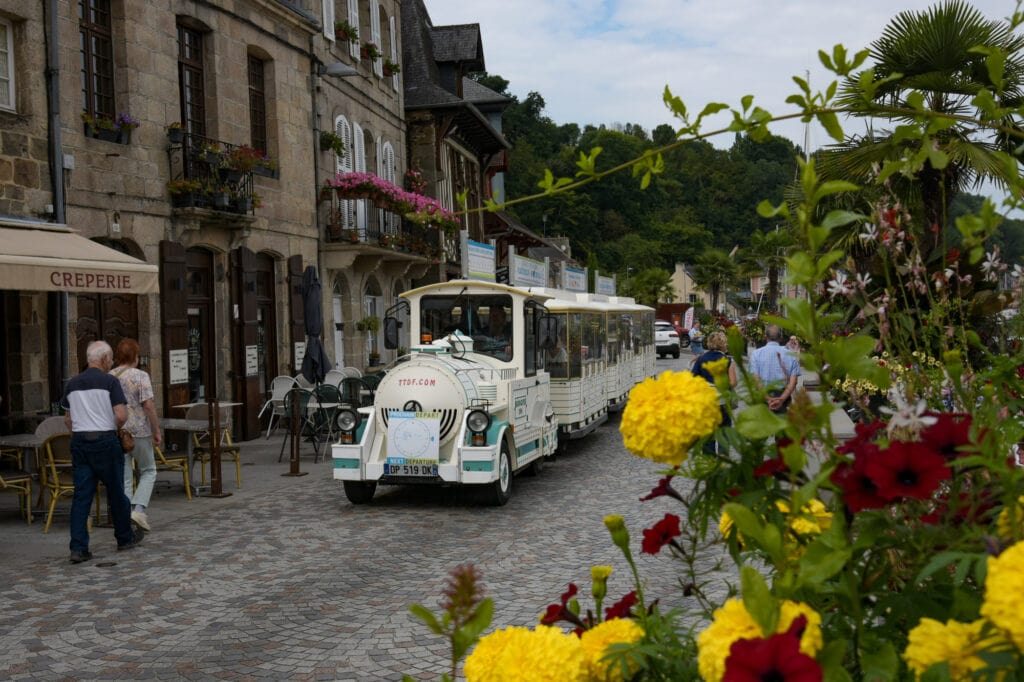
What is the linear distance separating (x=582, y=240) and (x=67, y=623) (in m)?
76.0

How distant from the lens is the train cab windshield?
493 inches

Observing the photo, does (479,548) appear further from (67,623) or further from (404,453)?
(67,623)

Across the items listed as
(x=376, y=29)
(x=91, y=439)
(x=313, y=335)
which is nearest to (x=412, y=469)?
(x=91, y=439)

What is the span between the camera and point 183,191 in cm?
1496

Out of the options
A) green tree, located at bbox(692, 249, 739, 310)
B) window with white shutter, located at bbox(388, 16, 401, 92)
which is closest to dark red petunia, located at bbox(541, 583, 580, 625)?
window with white shutter, located at bbox(388, 16, 401, 92)

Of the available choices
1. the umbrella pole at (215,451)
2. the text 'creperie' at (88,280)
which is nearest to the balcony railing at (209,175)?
the text 'creperie' at (88,280)

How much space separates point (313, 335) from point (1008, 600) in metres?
16.4

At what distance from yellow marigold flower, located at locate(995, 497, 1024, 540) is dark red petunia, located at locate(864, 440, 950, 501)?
0.46 feet

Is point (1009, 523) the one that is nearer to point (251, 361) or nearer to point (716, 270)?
point (251, 361)

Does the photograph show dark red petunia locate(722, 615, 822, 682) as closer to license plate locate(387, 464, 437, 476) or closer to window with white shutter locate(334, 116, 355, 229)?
license plate locate(387, 464, 437, 476)

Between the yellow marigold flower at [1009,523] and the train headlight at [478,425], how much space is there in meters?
8.56

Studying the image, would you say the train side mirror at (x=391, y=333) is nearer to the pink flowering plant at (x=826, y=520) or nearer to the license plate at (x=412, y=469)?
the license plate at (x=412, y=469)

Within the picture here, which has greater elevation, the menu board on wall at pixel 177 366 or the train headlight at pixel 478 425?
the menu board on wall at pixel 177 366

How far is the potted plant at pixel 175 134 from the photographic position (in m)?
15.0
